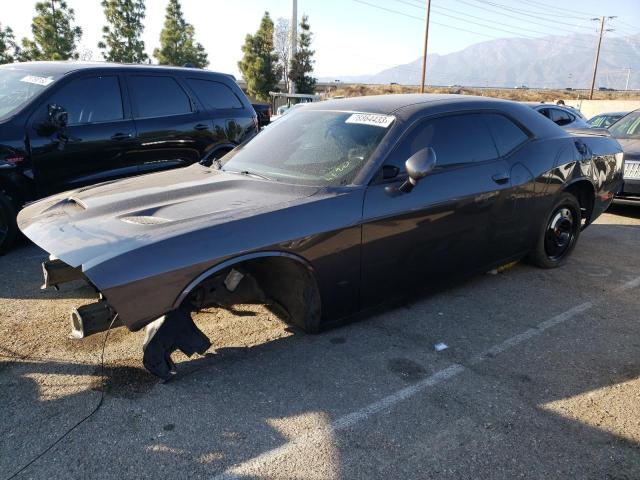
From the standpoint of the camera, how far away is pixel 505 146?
4.09 metres

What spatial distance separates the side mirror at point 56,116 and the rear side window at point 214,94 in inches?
69.5

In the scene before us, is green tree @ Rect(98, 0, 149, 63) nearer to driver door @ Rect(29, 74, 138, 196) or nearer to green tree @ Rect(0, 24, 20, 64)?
green tree @ Rect(0, 24, 20, 64)

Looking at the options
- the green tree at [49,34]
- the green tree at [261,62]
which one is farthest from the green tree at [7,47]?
the green tree at [261,62]

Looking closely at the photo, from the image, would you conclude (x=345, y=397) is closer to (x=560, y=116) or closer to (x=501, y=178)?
(x=501, y=178)

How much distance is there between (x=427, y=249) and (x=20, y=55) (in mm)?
31524

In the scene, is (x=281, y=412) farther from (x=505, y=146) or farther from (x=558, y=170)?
(x=558, y=170)

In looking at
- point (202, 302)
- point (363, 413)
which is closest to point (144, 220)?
point (202, 302)

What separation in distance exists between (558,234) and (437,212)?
2047mm

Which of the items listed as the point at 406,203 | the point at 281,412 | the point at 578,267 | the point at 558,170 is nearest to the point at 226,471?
the point at 281,412

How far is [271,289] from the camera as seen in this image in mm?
3152

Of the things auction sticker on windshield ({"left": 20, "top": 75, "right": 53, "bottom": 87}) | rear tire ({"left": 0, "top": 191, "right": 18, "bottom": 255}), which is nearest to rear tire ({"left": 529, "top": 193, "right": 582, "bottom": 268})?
rear tire ({"left": 0, "top": 191, "right": 18, "bottom": 255})

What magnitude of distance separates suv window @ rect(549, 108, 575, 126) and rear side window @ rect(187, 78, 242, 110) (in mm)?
7702

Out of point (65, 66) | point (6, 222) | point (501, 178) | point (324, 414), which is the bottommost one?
point (324, 414)

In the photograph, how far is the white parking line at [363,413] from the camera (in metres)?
2.15
